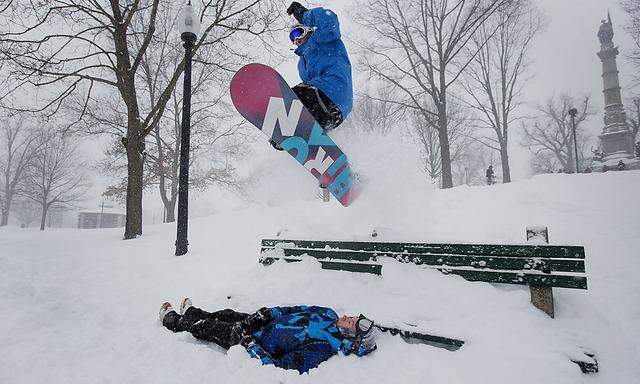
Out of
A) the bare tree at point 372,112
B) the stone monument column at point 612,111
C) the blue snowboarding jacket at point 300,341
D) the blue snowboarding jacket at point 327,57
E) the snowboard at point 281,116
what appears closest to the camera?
the blue snowboarding jacket at point 300,341

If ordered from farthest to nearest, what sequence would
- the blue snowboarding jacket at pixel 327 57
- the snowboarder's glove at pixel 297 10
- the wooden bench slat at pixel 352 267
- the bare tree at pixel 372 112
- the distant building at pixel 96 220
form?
the distant building at pixel 96 220 → the bare tree at pixel 372 112 → the blue snowboarding jacket at pixel 327 57 → the snowboarder's glove at pixel 297 10 → the wooden bench slat at pixel 352 267

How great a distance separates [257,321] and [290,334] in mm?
299

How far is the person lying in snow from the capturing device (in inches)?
88.0

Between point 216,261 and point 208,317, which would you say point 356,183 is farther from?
point 208,317

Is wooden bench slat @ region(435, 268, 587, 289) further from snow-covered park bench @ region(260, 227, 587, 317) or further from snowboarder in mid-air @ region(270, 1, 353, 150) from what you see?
snowboarder in mid-air @ region(270, 1, 353, 150)

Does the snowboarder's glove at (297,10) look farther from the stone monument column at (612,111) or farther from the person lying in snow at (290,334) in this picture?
the stone monument column at (612,111)

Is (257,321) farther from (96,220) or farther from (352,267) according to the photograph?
(96,220)

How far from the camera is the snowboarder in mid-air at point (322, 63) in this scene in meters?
4.05

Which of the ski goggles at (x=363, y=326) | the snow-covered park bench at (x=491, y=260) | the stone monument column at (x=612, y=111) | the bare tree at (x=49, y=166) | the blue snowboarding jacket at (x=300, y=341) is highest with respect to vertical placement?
the stone monument column at (x=612, y=111)

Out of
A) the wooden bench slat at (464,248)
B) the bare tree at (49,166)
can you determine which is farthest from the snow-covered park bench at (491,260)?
the bare tree at (49,166)

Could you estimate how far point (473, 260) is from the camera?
2.82m

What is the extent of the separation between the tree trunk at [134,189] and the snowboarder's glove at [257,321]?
6.66 m

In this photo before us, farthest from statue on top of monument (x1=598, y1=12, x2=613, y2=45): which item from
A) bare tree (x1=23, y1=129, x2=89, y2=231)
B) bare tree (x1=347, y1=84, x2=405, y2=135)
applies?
bare tree (x1=23, y1=129, x2=89, y2=231)

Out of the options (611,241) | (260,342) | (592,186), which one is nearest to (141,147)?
(260,342)
